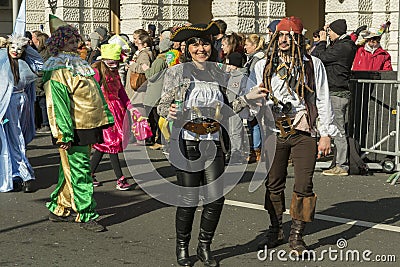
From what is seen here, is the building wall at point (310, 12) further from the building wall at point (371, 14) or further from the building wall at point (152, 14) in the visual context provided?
the building wall at point (371, 14)

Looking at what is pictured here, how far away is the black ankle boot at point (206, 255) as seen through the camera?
23.3 ft

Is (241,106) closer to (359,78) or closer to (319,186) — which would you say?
(319,186)

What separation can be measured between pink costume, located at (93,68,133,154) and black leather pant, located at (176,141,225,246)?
3.81 metres

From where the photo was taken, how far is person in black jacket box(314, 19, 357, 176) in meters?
12.0

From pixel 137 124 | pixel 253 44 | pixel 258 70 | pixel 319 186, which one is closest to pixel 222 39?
pixel 253 44

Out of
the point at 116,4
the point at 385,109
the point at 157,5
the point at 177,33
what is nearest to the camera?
the point at 177,33

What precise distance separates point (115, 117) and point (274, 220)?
389 cm

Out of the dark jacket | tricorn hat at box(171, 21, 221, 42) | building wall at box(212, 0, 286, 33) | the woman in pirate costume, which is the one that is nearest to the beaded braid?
tricorn hat at box(171, 21, 221, 42)

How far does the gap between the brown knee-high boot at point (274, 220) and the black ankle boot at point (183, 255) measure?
31.4 inches

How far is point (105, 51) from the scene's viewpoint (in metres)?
10.7

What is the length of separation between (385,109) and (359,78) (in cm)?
58

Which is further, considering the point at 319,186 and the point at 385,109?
the point at 385,109

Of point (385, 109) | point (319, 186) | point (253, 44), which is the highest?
point (253, 44)

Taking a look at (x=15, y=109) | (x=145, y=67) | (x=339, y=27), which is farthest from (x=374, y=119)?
(x=15, y=109)
